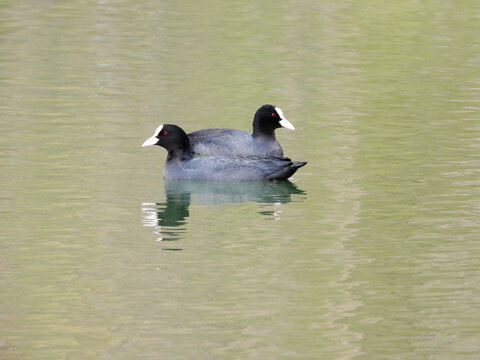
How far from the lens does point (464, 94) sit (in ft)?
71.4

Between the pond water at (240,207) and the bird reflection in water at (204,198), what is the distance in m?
0.05

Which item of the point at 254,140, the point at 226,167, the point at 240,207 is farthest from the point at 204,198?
the point at 254,140

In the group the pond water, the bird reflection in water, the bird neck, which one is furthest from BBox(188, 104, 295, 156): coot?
the bird reflection in water

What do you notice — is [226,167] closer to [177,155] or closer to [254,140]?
[177,155]

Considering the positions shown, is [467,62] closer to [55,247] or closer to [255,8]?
[255,8]

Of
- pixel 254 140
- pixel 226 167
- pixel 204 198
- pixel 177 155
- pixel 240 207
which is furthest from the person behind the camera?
pixel 254 140

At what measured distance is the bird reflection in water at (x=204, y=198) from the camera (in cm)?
1355

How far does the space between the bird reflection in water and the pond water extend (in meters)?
0.05

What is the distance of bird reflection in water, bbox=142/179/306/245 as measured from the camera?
1355cm

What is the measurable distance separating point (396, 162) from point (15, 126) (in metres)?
5.92

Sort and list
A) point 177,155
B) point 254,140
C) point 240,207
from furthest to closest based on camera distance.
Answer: point 254,140, point 177,155, point 240,207

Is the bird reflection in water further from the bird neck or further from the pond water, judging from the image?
the bird neck

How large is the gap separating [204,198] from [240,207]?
0.79 meters

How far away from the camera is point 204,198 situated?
15.1 m
